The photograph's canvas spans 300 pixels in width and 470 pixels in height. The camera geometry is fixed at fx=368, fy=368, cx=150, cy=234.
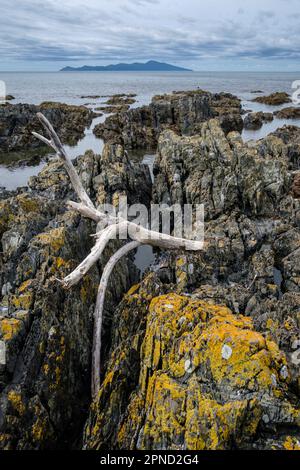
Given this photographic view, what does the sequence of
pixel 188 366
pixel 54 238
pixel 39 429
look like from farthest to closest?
pixel 54 238 → pixel 39 429 → pixel 188 366

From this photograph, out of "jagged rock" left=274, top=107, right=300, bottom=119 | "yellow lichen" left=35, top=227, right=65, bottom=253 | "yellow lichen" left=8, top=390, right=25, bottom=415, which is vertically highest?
"jagged rock" left=274, top=107, right=300, bottom=119

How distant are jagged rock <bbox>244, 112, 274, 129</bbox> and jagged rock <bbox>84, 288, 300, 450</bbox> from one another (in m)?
57.6

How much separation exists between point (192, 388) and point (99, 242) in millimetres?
6818

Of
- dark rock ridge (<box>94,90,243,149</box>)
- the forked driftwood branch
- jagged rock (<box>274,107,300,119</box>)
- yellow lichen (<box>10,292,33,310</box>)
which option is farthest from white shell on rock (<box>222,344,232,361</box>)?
jagged rock (<box>274,107,300,119</box>)

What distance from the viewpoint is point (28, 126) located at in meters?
55.1

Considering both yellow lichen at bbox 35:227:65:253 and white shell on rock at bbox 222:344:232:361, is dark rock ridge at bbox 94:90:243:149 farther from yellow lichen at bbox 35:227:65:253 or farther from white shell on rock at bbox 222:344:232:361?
white shell on rock at bbox 222:344:232:361

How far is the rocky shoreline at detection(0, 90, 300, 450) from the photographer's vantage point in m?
6.99

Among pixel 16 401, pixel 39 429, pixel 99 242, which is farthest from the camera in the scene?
pixel 99 242

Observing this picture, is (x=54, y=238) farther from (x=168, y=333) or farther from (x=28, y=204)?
(x=168, y=333)

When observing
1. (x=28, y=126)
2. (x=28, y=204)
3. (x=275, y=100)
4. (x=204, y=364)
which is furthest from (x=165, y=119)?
(x=204, y=364)

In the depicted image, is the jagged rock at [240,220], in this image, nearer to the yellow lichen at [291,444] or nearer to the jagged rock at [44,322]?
the yellow lichen at [291,444]
